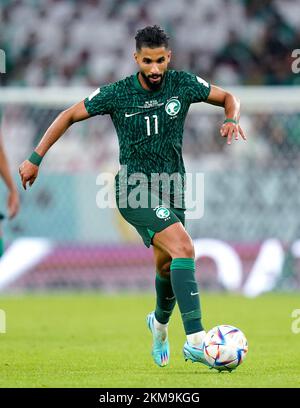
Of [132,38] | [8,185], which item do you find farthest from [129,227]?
[132,38]

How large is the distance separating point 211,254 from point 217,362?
823 cm

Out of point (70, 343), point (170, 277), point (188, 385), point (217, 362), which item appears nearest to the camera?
point (188, 385)

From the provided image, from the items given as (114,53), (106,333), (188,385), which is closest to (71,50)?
(114,53)

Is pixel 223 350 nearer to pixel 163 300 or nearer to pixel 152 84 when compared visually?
pixel 163 300

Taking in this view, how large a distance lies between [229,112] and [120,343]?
8.84ft

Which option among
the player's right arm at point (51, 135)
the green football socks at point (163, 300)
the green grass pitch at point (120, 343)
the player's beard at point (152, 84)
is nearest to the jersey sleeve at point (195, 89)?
the player's beard at point (152, 84)

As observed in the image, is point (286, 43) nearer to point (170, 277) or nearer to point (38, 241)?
point (38, 241)

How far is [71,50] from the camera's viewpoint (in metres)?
18.7

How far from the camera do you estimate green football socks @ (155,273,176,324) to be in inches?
292

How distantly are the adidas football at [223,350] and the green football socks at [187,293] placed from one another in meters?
0.15

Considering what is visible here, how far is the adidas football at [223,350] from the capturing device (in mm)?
6605
